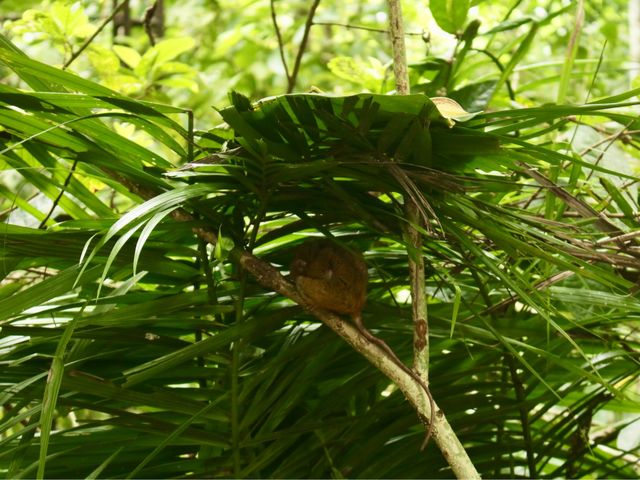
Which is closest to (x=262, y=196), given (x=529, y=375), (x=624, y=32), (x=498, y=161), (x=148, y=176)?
(x=148, y=176)

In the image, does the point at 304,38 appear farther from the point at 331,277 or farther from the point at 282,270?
the point at 331,277

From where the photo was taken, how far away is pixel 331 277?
2.29ft

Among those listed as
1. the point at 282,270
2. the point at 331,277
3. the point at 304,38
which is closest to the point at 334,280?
the point at 331,277

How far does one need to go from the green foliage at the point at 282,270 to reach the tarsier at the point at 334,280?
0.03 meters

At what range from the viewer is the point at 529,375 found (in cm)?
100

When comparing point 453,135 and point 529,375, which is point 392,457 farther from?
point 453,135

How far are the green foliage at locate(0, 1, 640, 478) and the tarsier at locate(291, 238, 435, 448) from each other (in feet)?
0.10

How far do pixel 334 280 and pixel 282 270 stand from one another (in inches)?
8.8

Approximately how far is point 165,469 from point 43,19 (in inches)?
35.3

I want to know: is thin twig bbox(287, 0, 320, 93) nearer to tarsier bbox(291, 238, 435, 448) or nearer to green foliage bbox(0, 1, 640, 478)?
green foliage bbox(0, 1, 640, 478)

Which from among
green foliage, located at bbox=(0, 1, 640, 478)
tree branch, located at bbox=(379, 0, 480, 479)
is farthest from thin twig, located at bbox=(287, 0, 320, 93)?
tree branch, located at bbox=(379, 0, 480, 479)

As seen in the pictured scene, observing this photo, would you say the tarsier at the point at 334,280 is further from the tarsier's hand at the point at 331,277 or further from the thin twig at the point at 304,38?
the thin twig at the point at 304,38

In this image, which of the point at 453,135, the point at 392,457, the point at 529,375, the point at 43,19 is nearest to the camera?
the point at 453,135

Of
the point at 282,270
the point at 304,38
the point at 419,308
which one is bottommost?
the point at 419,308
